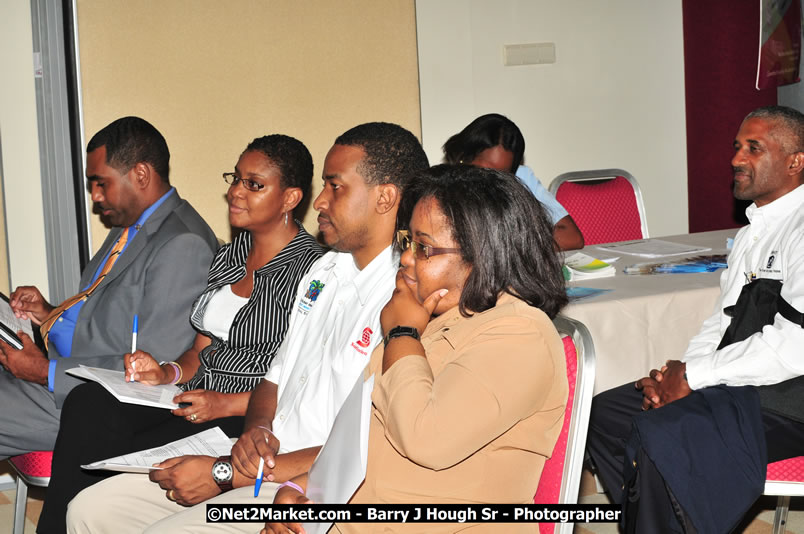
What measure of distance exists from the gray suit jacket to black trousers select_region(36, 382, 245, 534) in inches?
11.8

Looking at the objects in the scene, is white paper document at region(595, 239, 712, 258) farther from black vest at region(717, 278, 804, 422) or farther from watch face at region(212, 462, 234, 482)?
watch face at region(212, 462, 234, 482)

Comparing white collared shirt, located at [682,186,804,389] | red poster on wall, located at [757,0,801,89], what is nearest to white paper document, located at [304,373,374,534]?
white collared shirt, located at [682,186,804,389]

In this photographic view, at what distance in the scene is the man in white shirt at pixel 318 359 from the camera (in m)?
1.88

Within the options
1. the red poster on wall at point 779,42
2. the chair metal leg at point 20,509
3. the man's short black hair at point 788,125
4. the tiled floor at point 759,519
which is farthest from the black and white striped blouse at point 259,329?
the red poster on wall at point 779,42

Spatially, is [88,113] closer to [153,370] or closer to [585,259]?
[153,370]

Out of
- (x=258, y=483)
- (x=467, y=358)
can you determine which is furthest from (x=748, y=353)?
(x=258, y=483)

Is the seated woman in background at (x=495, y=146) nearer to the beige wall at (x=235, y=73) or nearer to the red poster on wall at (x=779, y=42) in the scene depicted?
the beige wall at (x=235, y=73)

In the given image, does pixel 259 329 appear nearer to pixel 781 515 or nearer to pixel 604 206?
pixel 781 515

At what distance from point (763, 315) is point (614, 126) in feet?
10.3

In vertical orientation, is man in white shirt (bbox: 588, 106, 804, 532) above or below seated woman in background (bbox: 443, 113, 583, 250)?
below

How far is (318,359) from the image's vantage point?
6.70 feet

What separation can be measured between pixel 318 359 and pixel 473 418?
2.53ft

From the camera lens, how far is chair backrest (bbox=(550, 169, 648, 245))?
4152 millimetres

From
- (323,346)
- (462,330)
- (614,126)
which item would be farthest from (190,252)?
(614,126)
